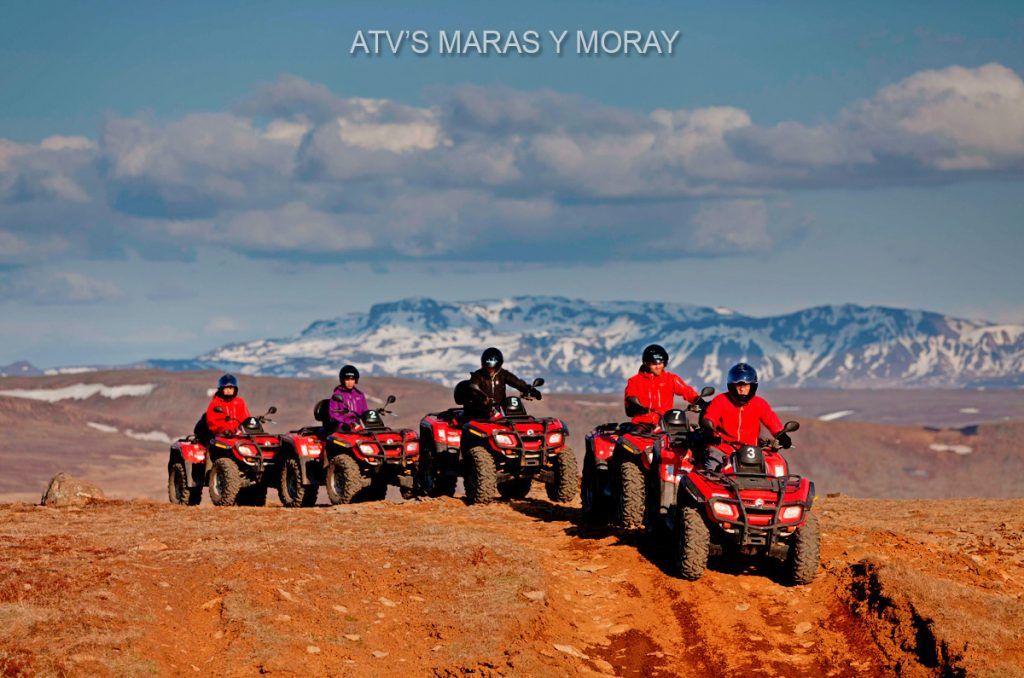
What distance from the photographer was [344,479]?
27.7 meters

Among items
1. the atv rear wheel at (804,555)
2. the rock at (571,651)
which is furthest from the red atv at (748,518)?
the rock at (571,651)

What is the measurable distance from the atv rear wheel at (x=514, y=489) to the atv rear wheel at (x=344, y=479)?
9.08 feet

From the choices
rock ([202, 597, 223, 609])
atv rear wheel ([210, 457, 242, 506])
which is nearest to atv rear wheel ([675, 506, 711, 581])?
rock ([202, 597, 223, 609])

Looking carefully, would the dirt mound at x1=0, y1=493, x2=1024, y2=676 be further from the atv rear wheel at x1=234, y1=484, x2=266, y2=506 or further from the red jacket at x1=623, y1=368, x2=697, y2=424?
the atv rear wheel at x1=234, y1=484, x2=266, y2=506

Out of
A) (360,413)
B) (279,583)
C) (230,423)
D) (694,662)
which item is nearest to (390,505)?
(360,413)

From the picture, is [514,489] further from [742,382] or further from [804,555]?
[804,555]

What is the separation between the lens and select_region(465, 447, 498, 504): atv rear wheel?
2581 cm

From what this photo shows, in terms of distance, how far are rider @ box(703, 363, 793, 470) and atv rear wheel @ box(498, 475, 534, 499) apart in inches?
361

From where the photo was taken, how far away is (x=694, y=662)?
15133mm

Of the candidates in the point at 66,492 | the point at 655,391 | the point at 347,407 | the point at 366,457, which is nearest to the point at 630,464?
the point at 655,391

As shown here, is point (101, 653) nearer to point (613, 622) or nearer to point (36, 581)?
point (36, 581)

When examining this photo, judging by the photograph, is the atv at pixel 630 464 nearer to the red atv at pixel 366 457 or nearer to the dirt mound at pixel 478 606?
the dirt mound at pixel 478 606

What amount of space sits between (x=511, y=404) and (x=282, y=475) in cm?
583

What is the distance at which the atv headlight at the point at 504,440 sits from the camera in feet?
84.3
